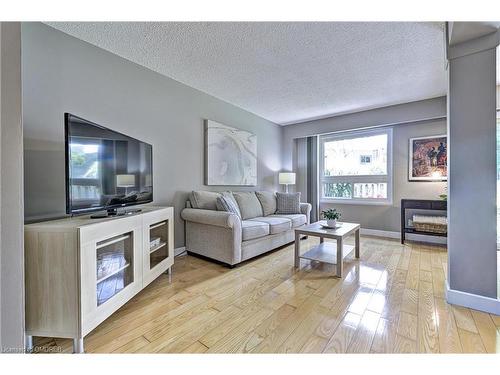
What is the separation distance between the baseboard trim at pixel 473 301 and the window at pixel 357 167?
2418mm

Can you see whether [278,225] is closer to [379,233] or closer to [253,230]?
[253,230]

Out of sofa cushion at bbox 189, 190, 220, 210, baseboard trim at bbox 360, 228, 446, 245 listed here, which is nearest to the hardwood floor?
sofa cushion at bbox 189, 190, 220, 210

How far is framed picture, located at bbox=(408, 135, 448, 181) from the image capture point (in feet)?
11.0

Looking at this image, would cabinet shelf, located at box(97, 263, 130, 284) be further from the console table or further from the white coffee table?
the console table

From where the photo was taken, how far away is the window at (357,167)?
3898 mm

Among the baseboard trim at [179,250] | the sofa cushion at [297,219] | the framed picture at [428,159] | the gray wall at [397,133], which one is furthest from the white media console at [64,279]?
the framed picture at [428,159]

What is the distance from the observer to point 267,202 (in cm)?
366

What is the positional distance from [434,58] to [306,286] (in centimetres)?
263

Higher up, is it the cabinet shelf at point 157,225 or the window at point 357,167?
the window at point 357,167

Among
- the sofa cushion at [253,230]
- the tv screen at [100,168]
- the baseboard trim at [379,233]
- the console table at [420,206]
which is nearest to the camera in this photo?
the tv screen at [100,168]

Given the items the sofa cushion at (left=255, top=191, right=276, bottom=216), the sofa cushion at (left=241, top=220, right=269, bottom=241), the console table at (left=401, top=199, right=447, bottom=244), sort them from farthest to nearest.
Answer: the sofa cushion at (left=255, top=191, right=276, bottom=216)
the console table at (left=401, top=199, right=447, bottom=244)
the sofa cushion at (left=241, top=220, right=269, bottom=241)

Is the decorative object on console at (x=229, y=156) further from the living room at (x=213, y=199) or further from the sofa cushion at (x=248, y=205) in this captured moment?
the sofa cushion at (x=248, y=205)
